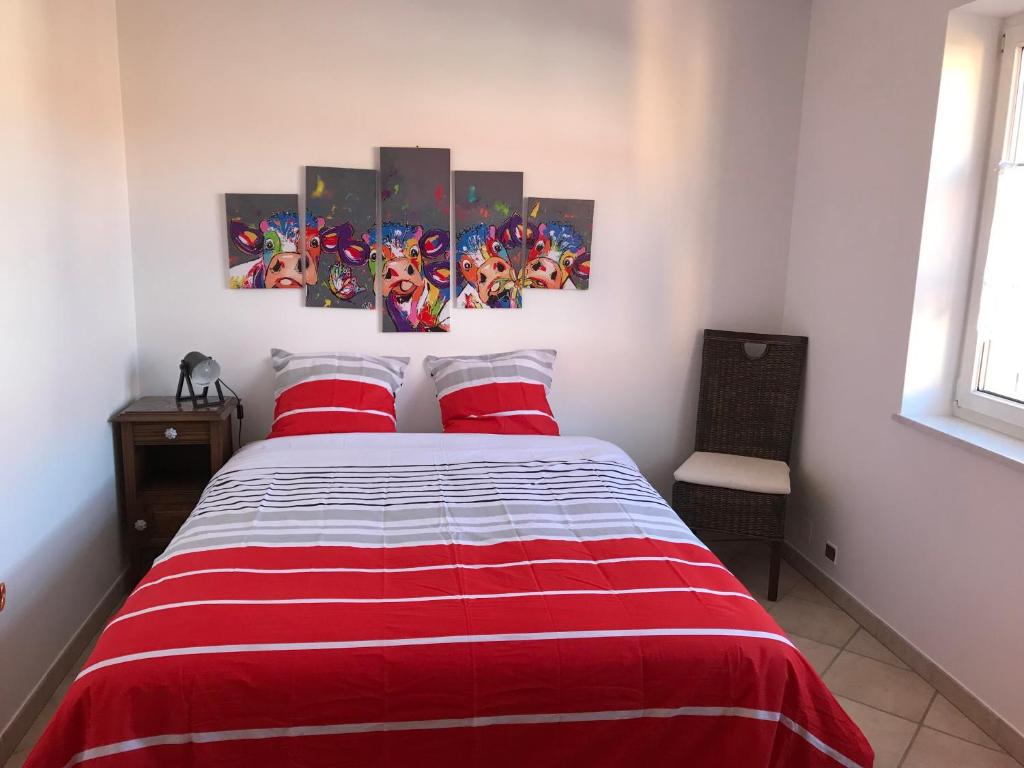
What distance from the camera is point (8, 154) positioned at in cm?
218

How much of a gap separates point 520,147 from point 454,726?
2.50 meters

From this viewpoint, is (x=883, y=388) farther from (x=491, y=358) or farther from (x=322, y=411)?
(x=322, y=411)

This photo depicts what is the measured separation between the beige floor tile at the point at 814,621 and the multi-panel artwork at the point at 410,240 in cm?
160

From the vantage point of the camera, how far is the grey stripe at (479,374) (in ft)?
10.9

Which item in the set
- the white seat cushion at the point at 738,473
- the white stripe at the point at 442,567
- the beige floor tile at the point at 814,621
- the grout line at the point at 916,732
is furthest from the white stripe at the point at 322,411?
the grout line at the point at 916,732

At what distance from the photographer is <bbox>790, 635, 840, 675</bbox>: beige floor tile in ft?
8.79

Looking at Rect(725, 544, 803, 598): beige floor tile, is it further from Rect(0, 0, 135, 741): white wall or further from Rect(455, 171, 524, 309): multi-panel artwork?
Rect(0, 0, 135, 741): white wall

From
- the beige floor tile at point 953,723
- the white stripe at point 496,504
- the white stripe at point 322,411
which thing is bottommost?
the beige floor tile at point 953,723

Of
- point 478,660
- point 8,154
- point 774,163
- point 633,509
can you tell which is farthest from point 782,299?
point 8,154

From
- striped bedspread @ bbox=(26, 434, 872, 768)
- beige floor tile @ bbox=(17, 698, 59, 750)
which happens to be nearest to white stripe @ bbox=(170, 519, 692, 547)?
striped bedspread @ bbox=(26, 434, 872, 768)

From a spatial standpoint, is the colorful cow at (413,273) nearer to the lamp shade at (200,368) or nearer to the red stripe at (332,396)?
the red stripe at (332,396)

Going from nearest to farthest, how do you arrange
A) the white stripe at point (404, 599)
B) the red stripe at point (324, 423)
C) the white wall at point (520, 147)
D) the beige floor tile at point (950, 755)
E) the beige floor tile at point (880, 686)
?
the white stripe at point (404, 599), the beige floor tile at point (950, 755), the beige floor tile at point (880, 686), the red stripe at point (324, 423), the white wall at point (520, 147)

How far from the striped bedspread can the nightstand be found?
0.96 metres

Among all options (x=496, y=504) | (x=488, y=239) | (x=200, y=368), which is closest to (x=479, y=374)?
(x=488, y=239)
